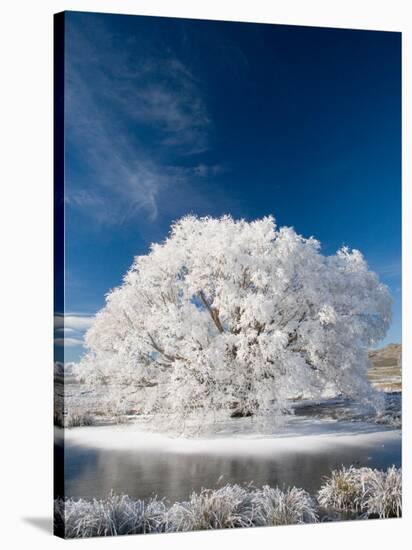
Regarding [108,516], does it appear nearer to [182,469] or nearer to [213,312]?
[182,469]

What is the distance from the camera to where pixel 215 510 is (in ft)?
26.0

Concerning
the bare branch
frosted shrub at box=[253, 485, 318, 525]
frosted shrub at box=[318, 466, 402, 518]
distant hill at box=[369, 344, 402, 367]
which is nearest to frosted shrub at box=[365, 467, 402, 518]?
frosted shrub at box=[318, 466, 402, 518]

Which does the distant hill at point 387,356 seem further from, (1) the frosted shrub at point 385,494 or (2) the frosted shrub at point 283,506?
(2) the frosted shrub at point 283,506

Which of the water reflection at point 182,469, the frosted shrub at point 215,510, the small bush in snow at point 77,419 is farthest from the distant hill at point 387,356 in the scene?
the small bush in snow at point 77,419

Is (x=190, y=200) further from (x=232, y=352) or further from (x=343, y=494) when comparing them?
(x=343, y=494)

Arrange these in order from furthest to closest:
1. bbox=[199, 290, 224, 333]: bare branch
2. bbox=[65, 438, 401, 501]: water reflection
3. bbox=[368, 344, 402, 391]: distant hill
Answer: bbox=[368, 344, 402, 391]: distant hill, bbox=[199, 290, 224, 333]: bare branch, bbox=[65, 438, 401, 501]: water reflection

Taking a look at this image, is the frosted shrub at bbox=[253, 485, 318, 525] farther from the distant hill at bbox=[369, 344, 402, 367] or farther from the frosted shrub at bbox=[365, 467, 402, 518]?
the distant hill at bbox=[369, 344, 402, 367]

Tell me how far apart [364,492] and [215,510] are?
1345 mm

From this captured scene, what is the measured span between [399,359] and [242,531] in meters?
2.09

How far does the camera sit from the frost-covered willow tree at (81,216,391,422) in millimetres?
8000

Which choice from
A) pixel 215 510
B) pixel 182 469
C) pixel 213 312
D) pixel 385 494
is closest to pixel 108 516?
pixel 182 469

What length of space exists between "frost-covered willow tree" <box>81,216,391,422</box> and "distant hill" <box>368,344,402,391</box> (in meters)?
0.14

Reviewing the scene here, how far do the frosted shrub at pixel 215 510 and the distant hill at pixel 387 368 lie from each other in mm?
1557

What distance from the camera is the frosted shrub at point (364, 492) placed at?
27.2ft
